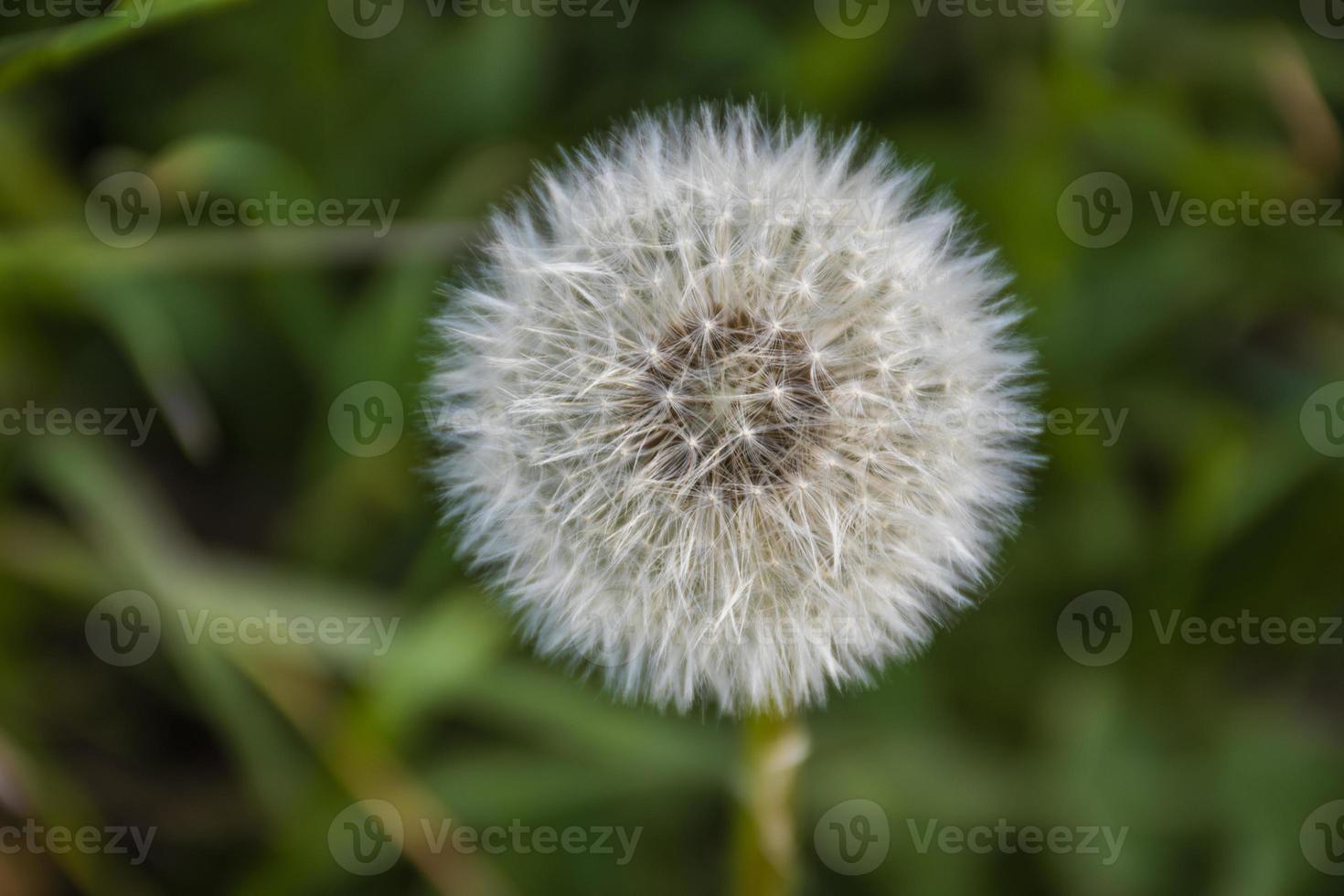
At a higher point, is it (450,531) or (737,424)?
(737,424)

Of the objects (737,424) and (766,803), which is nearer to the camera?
(737,424)

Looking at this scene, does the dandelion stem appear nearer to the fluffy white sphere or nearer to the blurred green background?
the fluffy white sphere

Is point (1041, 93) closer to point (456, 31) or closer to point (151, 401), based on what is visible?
point (456, 31)

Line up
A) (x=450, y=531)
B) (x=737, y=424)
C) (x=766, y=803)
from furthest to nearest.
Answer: (x=450, y=531), (x=766, y=803), (x=737, y=424)

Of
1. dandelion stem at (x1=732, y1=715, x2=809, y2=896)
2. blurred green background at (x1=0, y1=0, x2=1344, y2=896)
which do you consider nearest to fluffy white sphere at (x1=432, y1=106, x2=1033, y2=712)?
dandelion stem at (x1=732, y1=715, x2=809, y2=896)

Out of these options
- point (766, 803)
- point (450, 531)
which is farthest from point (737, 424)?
point (450, 531)

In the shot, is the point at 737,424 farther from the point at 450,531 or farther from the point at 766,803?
the point at 450,531
